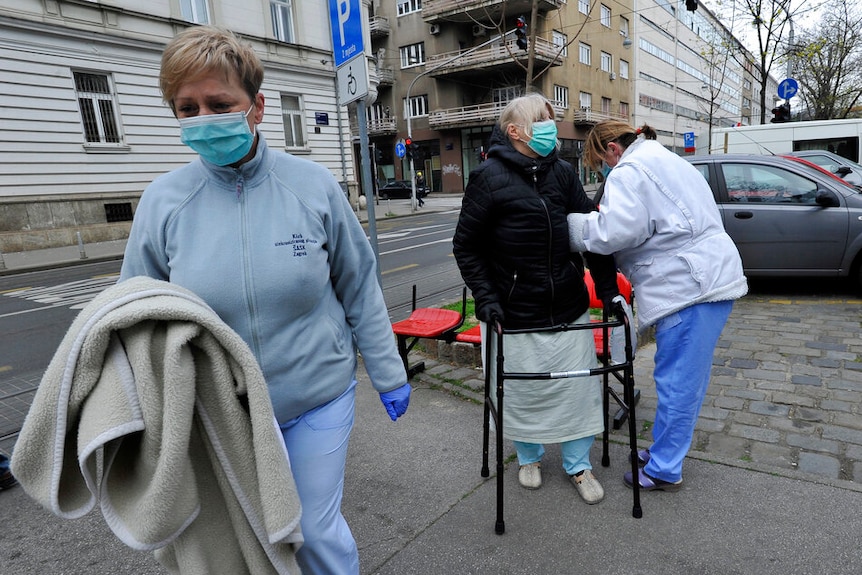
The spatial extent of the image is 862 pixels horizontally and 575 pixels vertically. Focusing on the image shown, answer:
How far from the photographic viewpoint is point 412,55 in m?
42.8

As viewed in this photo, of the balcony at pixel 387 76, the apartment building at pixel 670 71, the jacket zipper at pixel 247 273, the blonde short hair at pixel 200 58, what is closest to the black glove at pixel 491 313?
the jacket zipper at pixel 247 273

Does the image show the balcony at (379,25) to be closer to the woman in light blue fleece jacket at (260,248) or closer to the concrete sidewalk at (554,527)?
the concrete sidewalk at (554,527)

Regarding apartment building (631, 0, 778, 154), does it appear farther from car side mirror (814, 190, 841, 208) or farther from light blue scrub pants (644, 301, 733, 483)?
light blue scrub pants (644, 301, 733, 483)

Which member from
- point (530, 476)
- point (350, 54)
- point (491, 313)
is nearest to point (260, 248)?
point (491, 313)

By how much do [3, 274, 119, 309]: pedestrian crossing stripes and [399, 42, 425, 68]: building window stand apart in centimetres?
3566

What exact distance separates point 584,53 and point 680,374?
46.1m

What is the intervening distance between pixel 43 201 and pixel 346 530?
18.4m

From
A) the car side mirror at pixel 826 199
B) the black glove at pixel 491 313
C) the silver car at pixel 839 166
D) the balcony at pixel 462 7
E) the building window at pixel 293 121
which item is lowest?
the black glove at pixel 491 313

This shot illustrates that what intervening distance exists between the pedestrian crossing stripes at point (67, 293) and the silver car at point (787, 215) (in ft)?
30.0

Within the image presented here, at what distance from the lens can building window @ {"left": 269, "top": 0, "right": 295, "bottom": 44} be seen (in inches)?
933

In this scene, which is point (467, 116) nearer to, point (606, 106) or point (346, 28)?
point (606, 106)

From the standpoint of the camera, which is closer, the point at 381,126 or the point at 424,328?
the point at 424,328

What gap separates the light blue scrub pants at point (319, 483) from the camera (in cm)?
174

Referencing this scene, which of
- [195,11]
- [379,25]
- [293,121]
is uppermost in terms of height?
[379,25]
